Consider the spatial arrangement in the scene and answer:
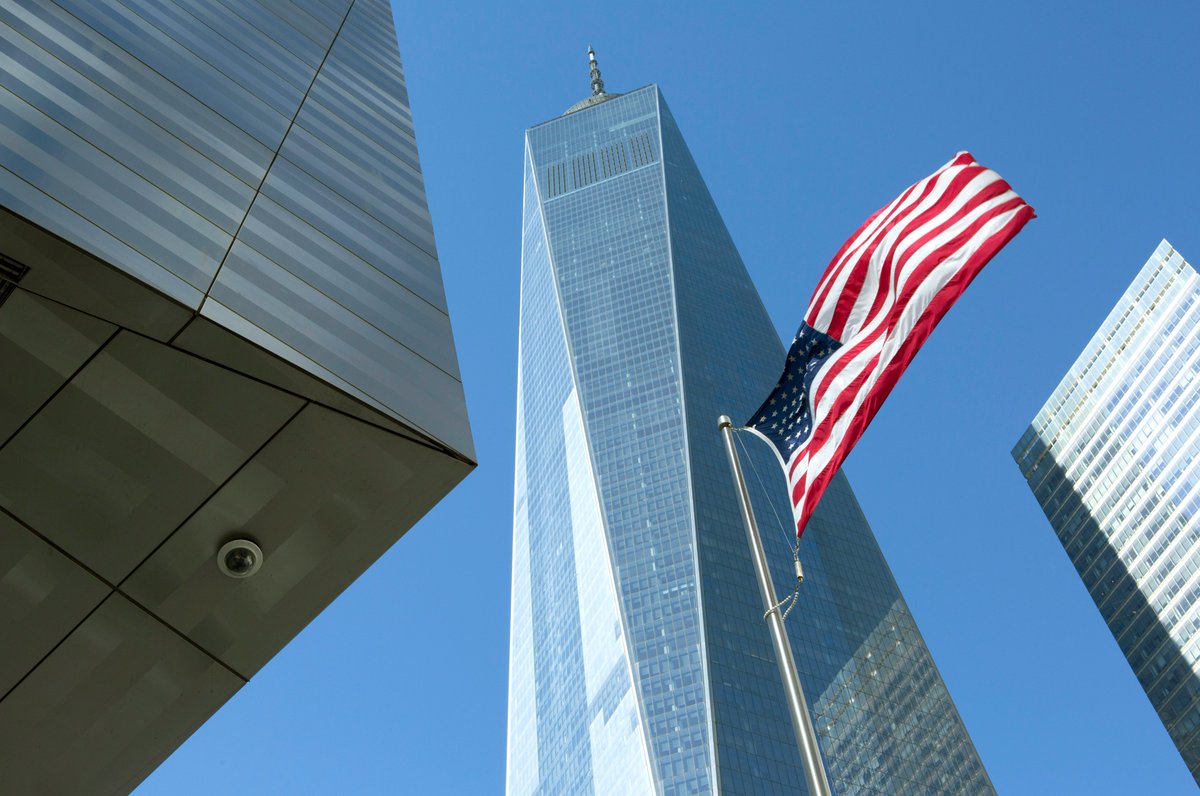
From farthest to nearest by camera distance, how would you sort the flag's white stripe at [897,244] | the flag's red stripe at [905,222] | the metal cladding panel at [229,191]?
the flag's red stripe at [905,222]
the flag's white stripe at [897,244]
the metal cladding panel at [229,191]

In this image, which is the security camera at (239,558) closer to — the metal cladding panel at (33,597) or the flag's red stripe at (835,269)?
the metal cladding panel at (33,597)

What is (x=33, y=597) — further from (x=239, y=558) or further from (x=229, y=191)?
(x=229, y=191)

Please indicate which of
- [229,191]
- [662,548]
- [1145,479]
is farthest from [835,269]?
[1145,479]

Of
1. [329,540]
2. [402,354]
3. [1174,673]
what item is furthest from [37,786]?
[1174,673]

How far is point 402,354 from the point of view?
416 inches

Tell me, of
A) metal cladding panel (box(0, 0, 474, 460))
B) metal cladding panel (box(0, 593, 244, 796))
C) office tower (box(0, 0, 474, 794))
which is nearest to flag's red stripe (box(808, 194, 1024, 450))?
metal cladding panel (box(0, 0, 474, 460))

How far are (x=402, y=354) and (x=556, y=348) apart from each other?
144 meters

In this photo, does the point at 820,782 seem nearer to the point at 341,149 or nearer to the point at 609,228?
the point at 341,149

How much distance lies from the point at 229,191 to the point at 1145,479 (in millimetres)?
119045

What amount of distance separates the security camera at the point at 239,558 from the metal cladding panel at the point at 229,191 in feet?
5.04

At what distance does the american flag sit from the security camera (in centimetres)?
598

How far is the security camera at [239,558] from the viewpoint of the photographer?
9469mm

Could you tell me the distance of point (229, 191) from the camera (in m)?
10.9

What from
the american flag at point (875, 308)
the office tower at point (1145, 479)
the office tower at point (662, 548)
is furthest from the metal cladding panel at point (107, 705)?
the office tower at point (1145, 479)
